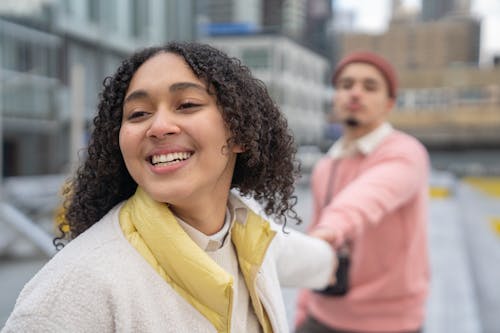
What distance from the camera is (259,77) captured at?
1.44 metres

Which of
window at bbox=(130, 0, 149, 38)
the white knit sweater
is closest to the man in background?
the white knit sweater

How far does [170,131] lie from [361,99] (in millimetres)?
1534

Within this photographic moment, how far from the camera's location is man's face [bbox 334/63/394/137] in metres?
2.47

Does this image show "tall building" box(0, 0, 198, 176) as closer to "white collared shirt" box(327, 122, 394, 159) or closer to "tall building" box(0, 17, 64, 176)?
"tall building" box(0, 17, 64, 176)

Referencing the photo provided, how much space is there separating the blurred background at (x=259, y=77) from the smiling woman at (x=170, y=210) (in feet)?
0.81

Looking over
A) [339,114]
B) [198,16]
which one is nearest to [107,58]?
[198,16]

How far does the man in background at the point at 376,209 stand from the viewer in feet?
7.47

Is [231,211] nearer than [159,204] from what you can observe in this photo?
No

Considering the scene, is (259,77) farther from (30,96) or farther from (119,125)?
(30,96)

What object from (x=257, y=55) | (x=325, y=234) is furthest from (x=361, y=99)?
(x=257, y=55)

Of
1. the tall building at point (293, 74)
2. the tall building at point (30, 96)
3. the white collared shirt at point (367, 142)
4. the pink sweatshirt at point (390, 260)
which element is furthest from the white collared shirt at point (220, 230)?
the tall building at point (293, 74)

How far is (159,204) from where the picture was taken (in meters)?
1.11

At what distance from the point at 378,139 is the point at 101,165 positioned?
1.55m

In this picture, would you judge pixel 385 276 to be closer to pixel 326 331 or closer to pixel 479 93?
pixel 326 331
